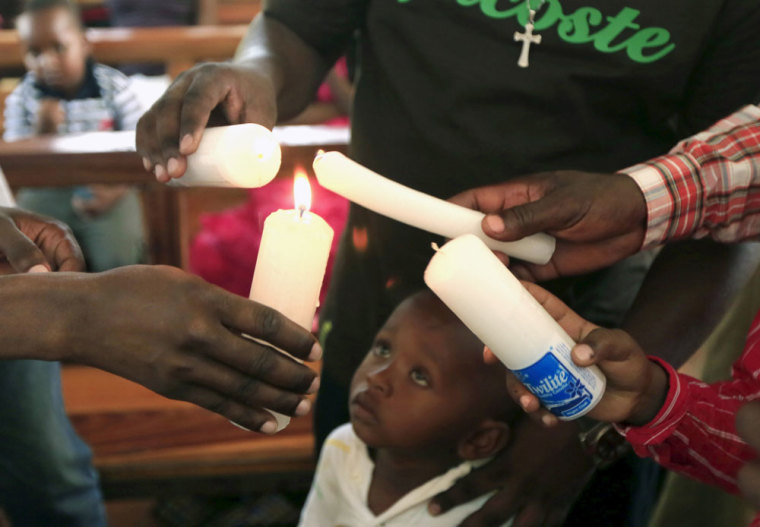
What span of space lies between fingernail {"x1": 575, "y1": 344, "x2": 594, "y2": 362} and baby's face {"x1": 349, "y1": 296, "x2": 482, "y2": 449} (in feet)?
1.24

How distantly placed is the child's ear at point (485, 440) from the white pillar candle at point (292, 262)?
48 cm

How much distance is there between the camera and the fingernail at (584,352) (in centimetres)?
76

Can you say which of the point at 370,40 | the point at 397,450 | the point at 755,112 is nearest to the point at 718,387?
the point at 755,112

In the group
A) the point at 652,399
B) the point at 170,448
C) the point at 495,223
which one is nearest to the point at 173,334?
the point at 495,223

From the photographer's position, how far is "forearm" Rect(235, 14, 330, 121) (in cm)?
121

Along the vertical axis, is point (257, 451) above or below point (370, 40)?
below

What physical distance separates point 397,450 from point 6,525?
1118 mm

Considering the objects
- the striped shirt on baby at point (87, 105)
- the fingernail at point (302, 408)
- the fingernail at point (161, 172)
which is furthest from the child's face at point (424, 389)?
the striped shirt on baby at point (87, 105)

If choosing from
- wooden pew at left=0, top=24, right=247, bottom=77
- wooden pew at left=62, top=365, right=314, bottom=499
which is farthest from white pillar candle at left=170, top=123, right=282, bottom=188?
wooden pew at left=0, top=24, right=247, bottom=77

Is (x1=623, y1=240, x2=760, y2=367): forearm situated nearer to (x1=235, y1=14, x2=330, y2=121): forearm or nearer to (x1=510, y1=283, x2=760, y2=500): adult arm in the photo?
(x1=510, y1=283, x2=760, y2=500): adult arm

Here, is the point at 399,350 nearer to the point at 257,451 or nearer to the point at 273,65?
the point at 273,65

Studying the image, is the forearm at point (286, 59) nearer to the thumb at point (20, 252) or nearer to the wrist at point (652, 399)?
the thumb at point (20, 252)

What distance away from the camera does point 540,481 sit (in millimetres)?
1097

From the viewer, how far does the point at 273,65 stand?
1184 millimetres
